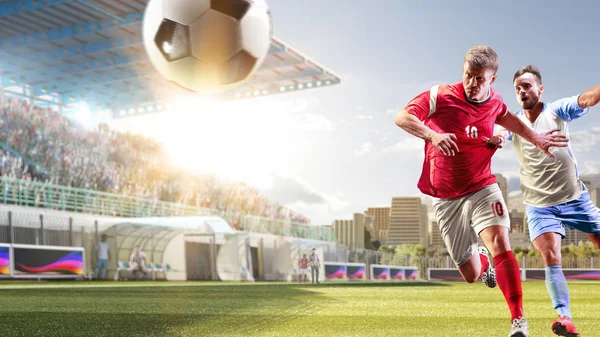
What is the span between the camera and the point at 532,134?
248 inches

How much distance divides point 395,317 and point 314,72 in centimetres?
3011

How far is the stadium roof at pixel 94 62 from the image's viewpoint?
3148 centimetres

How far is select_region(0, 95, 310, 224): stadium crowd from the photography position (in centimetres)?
3027

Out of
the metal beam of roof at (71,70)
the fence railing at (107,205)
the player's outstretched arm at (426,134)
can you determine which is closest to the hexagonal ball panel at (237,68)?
the player's outstretched arm at (426,134)

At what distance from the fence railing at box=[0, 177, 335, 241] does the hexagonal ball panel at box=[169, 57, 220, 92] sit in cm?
1748

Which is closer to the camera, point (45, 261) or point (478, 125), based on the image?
point (478, 125)

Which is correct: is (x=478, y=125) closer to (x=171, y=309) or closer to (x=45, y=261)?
(x=171, y=309)

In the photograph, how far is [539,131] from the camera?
6.78m

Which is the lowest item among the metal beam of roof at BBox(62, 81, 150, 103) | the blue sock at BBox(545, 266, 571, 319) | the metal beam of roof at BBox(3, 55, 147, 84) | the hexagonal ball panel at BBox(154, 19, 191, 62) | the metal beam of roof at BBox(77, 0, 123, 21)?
the blue sock at BBox(545, 266, 571, 319)

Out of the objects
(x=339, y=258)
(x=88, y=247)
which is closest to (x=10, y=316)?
(x=88, y=247)

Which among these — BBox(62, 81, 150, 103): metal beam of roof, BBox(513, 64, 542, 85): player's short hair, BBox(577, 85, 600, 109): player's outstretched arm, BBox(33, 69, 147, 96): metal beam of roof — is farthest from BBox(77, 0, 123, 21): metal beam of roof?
BBox(577, 85, 600, 109): player's outstretched arm

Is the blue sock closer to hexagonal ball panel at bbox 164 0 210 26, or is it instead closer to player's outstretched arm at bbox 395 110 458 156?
player's outstretched arm at bbox 395 110 458 156

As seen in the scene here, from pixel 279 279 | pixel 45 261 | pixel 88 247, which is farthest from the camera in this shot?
pixel 279 279

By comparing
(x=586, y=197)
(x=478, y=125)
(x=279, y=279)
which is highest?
(x=478, y=125)
